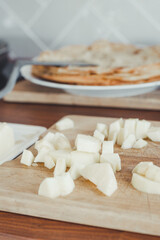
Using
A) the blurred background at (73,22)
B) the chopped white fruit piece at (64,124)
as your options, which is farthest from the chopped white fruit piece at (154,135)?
the blurred background at (73,22)

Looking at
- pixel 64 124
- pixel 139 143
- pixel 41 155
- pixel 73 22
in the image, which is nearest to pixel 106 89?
pixel 64 124

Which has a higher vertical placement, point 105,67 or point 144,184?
point 105,67

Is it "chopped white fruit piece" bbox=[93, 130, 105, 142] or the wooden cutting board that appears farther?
"chopped white fruit piece" bbox=[93, 130, 105, 142]

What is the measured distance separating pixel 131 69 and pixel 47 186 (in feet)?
2.18

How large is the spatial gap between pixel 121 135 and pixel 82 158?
0.56 ft

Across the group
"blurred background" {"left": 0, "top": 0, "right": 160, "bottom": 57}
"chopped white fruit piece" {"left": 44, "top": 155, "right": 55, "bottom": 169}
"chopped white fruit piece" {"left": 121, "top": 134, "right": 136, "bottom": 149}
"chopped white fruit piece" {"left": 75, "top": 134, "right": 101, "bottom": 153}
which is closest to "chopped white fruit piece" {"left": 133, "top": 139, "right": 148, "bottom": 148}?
"chopped white fruit piece" {"left": 121, "top": 134, "right": 136, "bottom": 149}

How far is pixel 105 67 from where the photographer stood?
4.13ft

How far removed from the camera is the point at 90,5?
67.6 inches

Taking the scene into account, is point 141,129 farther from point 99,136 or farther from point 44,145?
point 44,145

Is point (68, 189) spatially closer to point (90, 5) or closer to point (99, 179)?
point (99, 179)

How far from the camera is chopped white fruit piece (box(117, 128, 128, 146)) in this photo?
0.78 m

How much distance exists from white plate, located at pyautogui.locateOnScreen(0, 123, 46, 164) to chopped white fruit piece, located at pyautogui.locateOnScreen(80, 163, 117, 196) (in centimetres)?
23

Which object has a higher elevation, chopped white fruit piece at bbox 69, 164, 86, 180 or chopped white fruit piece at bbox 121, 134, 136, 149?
chopped white fruit piece at bbox 121, 134, 136, 149

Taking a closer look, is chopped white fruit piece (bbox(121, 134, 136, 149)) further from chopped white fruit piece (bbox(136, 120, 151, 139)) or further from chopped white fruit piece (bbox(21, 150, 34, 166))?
chopped white fruit piece (bbox(21, 150, 34, 166))
